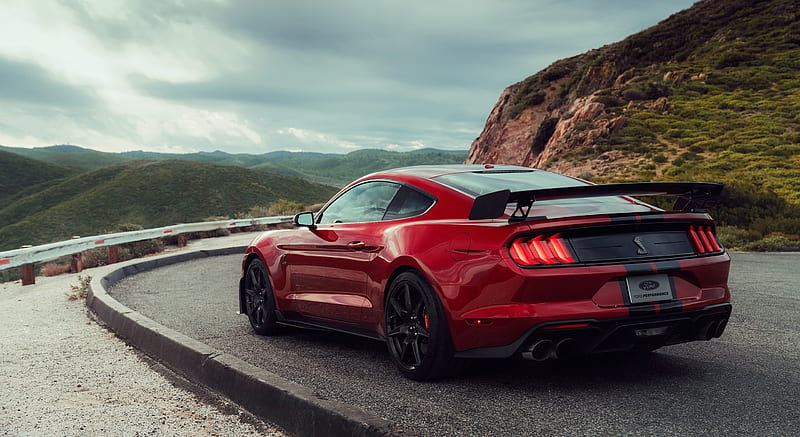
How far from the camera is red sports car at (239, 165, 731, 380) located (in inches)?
158

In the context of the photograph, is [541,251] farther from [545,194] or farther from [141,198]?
[141,198]

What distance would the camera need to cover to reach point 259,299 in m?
6.88

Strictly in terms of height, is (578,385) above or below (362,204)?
below

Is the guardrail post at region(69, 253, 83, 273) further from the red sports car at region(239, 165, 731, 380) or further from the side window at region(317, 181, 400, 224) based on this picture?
the red sports car at region(239, 165, 731, 380)

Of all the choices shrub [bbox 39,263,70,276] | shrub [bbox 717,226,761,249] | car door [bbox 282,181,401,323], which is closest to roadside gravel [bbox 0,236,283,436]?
car door [bbox 282,181,401,323]

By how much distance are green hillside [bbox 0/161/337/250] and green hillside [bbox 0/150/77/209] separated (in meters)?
27.7

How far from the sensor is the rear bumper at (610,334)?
398 centimetres

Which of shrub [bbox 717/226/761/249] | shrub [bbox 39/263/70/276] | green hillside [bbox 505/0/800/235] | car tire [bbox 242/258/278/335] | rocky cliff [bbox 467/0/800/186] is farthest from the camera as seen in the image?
rocky cliff [bbox 467/0/800/186]

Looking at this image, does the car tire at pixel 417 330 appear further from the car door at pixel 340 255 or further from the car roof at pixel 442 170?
the car roof at pixel 442 170

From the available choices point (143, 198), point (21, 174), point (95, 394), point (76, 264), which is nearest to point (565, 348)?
point (95, 394)

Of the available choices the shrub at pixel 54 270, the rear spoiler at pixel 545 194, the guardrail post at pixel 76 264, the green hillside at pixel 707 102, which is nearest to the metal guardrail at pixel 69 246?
the guardrail post at pixel 76 264

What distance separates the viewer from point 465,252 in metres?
4.32

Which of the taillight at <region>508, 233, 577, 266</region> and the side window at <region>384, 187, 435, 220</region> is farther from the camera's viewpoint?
the side window at <region>384, 187, 435, 220</region>

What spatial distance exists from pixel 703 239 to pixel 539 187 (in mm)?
1142
